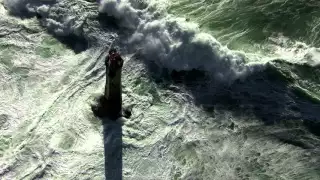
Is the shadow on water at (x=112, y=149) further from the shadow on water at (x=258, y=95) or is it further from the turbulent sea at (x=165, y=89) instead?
the shadow on water at (x=258, y=95)

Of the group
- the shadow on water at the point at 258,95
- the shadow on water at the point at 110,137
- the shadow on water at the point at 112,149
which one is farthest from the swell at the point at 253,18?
the shadow on water at the point at 112,149

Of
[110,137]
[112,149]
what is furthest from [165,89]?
[112,149]

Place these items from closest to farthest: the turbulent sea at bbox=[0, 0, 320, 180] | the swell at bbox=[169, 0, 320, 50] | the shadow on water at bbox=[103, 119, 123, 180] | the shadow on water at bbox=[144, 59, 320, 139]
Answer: the shadow on water at bbox=[103, 119, 123, 180] → the turbulent sea at bbox=[0, 0, 320, 180] → the shadow on water at bbox=[144, 59, 320, 139] → the swell at bbox=[169, 0, 320, 50]

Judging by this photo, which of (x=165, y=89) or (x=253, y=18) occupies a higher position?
(x=253, y=18)

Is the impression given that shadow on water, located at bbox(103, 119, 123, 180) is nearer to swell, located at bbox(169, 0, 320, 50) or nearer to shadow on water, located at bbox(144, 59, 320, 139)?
shadow on water, located at bbox(144, 59, 320, 139)

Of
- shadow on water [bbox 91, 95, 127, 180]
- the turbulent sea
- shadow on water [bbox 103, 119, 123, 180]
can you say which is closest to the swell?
the turbulent sea

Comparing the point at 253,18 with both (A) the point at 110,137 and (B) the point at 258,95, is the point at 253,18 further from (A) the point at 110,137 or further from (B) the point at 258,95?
(A) the point at 110,137

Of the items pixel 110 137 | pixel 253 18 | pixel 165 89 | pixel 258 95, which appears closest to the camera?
pixel 110 137

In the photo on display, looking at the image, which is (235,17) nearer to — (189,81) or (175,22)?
(175,22)
